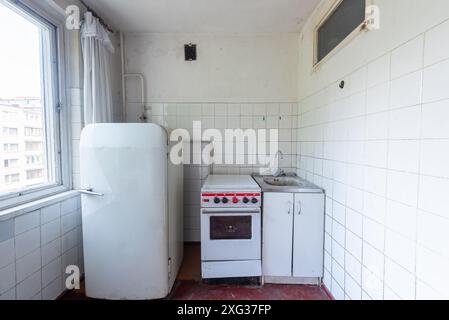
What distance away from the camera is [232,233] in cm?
193

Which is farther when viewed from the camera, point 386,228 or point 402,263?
point 386,228

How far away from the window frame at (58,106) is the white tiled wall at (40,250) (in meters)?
0.17

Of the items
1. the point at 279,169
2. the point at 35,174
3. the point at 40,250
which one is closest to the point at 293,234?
the point at 279,169

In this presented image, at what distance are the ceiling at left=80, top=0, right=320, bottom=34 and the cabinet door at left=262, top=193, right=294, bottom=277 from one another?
173 centimetres

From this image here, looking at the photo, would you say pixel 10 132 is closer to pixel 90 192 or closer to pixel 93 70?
pixel 90 192

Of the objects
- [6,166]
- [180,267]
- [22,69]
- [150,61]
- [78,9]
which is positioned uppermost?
[78,9]

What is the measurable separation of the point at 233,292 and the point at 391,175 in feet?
4.99

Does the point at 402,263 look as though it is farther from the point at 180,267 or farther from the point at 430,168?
the point at 180,267

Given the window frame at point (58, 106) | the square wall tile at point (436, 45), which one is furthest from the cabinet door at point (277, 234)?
the window frame at point (58, 106)

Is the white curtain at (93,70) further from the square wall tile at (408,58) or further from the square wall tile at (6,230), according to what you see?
the square wall tile at (408,58)
